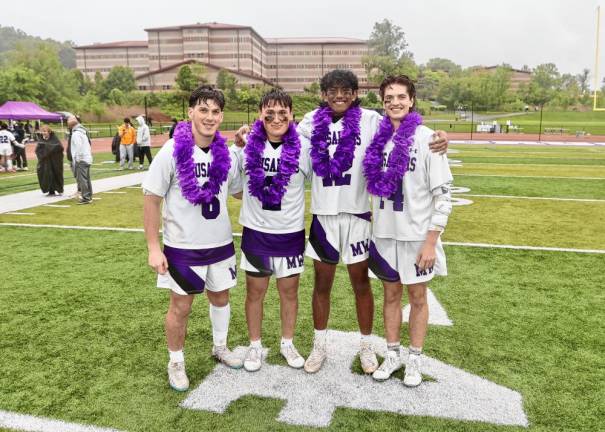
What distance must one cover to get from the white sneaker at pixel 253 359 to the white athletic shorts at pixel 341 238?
0.73 metres

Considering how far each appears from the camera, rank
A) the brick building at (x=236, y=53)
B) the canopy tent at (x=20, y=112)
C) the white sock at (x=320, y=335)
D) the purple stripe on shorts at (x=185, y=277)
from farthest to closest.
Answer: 1. the brick building at (x=236, y=53)
2. the canopy tent at (x=20, y=112)
3. the white sock at (x=320, y=335)
4. the purple stripe on shorts at (x=185, y=277)

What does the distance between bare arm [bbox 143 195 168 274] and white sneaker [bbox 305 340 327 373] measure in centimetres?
107

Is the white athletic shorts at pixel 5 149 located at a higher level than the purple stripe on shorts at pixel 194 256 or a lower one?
higher

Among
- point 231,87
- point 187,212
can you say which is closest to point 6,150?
→ point 187,212

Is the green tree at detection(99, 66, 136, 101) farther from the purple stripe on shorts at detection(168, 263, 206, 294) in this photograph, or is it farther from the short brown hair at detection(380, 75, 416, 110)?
the short brown hair at detection(380, 75, 416, 110)

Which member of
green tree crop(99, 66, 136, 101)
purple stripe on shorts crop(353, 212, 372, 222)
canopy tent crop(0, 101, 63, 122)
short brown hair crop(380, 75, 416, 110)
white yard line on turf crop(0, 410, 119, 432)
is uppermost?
green tree crop(99, 66, 136, 101)

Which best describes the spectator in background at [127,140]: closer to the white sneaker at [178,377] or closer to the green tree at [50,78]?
the white sneaker at [178,377]

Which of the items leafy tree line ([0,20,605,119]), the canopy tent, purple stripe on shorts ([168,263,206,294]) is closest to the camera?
purple stripe on shorts ([168,263,206,294])

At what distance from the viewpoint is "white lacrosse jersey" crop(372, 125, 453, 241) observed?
2881mm

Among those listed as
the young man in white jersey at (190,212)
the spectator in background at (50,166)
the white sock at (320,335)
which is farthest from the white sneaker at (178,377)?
the spectator in background at (50,166)

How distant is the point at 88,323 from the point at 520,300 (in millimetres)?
3592

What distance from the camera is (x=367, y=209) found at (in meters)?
3.16

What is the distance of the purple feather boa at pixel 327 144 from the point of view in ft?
10.0

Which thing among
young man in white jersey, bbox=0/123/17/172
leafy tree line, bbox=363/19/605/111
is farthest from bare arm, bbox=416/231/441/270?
leafy tree line, bbox=363/19/605/111
